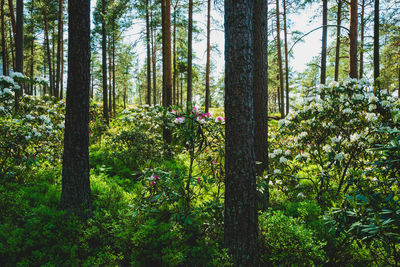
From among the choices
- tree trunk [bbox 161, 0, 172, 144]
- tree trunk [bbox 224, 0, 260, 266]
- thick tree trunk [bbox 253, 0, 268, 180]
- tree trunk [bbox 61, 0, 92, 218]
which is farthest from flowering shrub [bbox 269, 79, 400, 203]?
tree trunk [bbox 161, 0, 172, 144]

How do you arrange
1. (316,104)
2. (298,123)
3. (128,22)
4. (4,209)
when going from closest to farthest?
(4,209)
(316,104)
(298,123)
(128,22)

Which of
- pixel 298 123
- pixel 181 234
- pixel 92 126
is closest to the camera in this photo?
pixel 181 234

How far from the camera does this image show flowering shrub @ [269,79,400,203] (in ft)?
11.4

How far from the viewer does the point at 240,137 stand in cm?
238

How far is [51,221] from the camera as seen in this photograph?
301cm

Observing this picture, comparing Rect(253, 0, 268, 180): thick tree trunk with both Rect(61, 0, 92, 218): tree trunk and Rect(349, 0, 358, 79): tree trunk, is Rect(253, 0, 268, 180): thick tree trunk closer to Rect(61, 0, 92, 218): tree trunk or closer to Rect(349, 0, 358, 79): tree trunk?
Rect(61, 0, 92, 218): tree trunk

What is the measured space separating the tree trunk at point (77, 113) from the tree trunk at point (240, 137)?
7.24 ft

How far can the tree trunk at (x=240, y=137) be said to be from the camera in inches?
92.0

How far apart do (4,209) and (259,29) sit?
16.8 ft

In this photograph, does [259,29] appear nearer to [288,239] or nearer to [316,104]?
[316,104]

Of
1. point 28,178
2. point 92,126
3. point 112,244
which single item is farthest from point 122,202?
point 92,126

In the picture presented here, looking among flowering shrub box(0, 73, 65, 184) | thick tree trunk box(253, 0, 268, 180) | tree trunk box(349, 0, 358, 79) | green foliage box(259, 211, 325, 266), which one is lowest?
green foliage box(259, 211, 325, 266)

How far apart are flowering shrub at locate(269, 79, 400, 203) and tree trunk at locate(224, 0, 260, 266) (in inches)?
56.2

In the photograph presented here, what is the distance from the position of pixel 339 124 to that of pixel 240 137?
2593 mm
